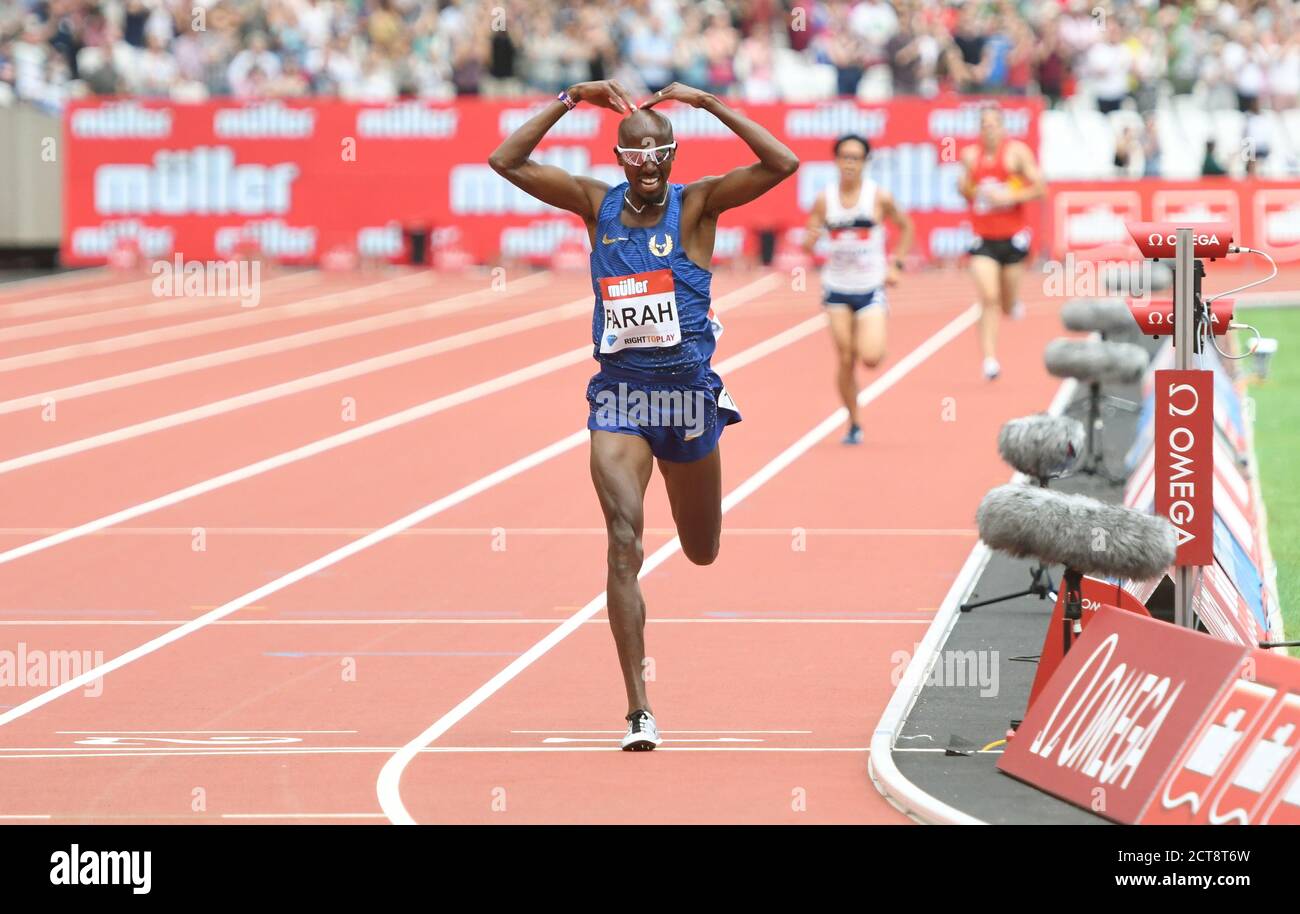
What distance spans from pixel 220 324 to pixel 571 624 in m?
16.4

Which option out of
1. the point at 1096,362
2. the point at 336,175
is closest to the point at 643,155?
the point at 1096,362

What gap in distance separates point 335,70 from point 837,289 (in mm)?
16916

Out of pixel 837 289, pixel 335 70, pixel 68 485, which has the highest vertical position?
pixel 335 70

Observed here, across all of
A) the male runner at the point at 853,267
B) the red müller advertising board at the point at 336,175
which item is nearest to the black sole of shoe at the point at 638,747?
the male runner at the point at 853,267

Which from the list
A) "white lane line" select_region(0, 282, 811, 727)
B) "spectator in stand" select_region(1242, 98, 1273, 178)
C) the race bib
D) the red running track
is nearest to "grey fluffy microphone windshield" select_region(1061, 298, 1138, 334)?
the red running track

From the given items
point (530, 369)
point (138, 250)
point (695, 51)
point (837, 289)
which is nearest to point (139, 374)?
point (530, 369)

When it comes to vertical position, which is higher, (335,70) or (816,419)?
(335,70)

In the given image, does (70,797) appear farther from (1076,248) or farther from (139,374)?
(1076,248)

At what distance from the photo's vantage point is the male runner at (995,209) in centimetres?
1975

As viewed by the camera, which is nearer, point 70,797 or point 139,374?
point 70,797

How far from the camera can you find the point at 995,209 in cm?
1978

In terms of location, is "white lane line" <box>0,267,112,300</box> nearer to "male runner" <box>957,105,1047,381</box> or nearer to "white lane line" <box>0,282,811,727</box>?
"male runner" <box>957,105,1047,381</box>

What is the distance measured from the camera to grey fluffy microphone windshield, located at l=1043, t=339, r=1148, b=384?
615 inches

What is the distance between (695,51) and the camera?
32.2 m
